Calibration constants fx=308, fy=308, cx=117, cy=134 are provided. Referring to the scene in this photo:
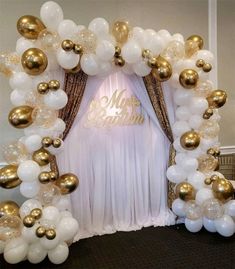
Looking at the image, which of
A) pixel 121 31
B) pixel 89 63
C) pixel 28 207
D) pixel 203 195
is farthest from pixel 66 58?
pixel 203 195

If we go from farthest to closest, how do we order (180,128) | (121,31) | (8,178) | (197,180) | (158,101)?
(158,101)
(180,128)
(197,180)
(121,31)
(8,178)

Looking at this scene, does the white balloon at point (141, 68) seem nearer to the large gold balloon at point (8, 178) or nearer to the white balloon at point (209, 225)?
the large gold balloon at point (8, 178)

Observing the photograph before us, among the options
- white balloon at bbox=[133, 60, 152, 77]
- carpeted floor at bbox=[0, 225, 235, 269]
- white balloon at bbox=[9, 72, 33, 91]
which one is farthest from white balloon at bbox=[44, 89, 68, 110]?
carpeted floor at bbox=[0, 225, 235, 269]

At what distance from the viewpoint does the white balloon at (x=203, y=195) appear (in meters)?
3.40

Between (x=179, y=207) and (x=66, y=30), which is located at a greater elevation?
(x=66, y=30)

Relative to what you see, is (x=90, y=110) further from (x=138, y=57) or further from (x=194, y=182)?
(x=194, y=182)

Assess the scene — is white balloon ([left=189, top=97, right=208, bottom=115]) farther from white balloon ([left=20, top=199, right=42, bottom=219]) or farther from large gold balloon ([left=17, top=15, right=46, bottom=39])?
white balloon ([left=20, top=199, right=42, bottom=219])

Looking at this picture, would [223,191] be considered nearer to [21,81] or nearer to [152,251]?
[152,251]

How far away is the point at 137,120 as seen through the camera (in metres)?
3.76

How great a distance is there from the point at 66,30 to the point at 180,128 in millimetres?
1676

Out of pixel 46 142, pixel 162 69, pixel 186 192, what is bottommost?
pixel 186 192

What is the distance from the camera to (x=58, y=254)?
112 inches

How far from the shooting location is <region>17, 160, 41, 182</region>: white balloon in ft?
9.22

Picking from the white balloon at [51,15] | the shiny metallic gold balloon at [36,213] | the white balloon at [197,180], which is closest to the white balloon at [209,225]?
the white balloon at [197,180]
